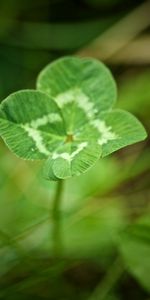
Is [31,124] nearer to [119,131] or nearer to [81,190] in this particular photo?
[119,131]

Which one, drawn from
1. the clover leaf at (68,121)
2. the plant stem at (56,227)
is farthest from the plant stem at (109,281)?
the clover leaf at (68,121)

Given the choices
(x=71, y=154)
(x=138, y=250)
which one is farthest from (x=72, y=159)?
(x=138, y=250)

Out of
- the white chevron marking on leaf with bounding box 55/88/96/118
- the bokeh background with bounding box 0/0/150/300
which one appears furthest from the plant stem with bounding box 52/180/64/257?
the white chevron marking on leaf with bounding box 55/88/96/118

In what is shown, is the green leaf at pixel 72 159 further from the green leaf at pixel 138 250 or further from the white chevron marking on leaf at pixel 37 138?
the green leaf at pixel 138 250

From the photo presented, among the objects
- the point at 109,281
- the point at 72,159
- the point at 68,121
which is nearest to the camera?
the point at 72,159

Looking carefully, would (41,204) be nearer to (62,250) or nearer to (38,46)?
(62,250)

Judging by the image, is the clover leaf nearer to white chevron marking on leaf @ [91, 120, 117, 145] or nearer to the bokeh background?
white chevron marking on leaf @ [91, 120, 117, 145]

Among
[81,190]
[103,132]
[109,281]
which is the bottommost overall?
[109,281]

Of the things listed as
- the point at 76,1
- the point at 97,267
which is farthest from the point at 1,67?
the point at 97,267
